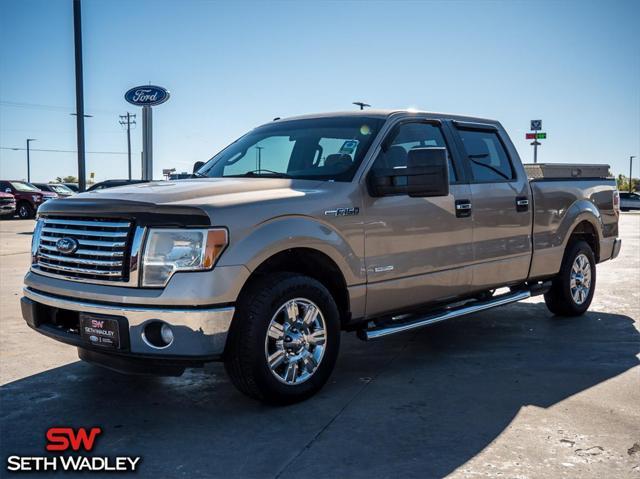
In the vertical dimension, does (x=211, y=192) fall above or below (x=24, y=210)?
above

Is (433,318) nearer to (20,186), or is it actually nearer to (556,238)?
(556,238)

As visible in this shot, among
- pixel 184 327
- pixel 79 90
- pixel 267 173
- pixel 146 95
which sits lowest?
pixel 184 327

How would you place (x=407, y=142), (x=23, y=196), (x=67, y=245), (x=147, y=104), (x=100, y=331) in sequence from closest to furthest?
1. (x=100, y=331)
2. (x=67, y=245)
3. (x=407, y=142)
4. (x=147, y=104)
5. (x=23, y=196)

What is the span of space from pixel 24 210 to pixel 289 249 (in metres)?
26.2

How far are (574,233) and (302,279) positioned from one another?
395 centimetres

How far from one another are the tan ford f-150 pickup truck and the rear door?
2 cm

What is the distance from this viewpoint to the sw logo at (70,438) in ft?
11.3

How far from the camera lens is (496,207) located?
18.5ft

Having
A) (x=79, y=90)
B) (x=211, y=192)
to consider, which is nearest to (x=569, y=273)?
(x=211, y=192)

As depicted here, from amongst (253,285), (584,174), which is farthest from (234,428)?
(584,174)

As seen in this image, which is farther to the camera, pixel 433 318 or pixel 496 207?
pixel 496 207

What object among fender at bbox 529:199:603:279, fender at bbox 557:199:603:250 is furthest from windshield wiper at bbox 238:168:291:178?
fender at bbox 557:199:603:250

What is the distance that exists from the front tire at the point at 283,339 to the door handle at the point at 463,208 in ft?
4.92

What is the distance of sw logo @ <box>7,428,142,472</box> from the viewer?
3.23 metres
